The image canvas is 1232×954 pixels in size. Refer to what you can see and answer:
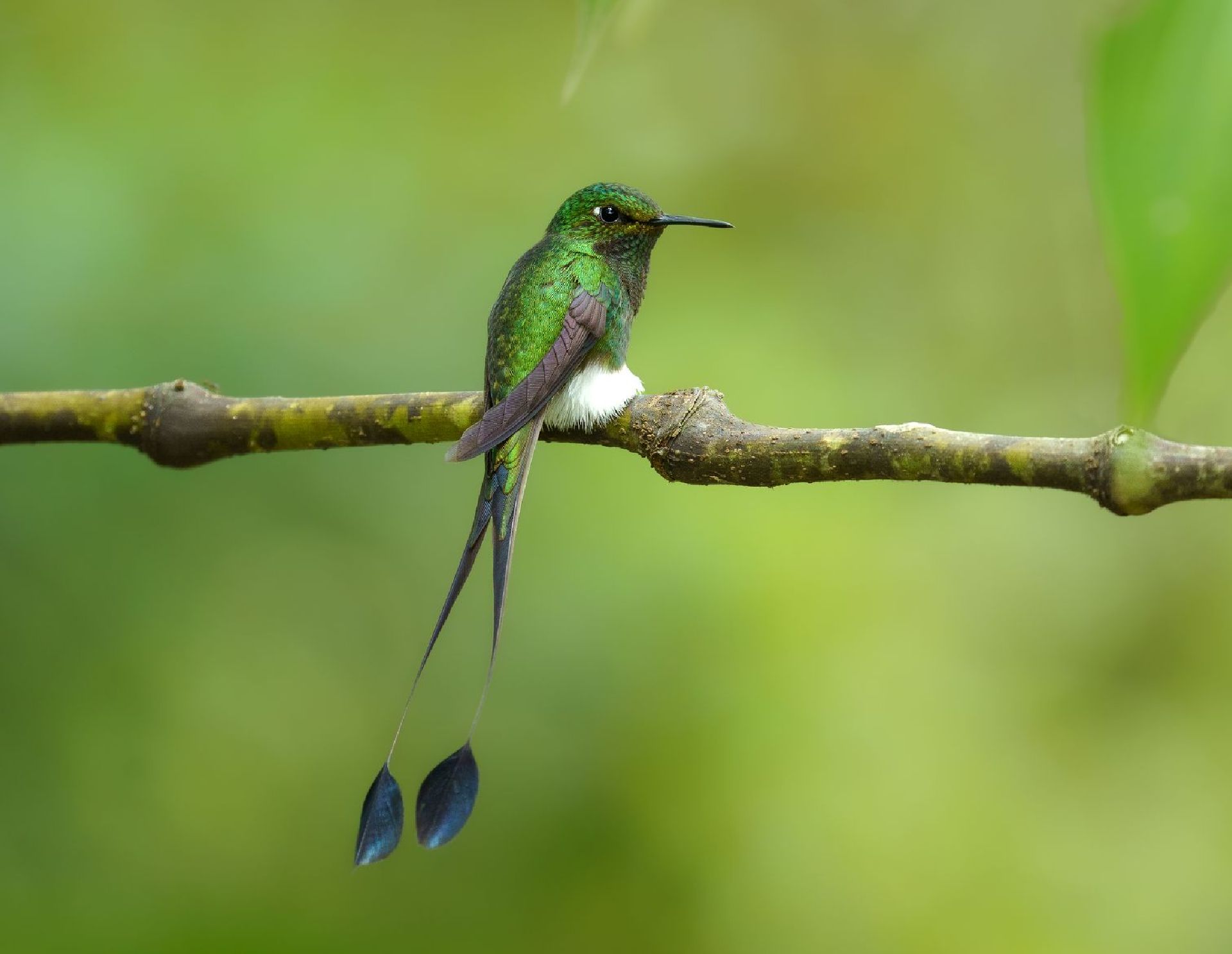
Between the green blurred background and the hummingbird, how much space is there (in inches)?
42.6

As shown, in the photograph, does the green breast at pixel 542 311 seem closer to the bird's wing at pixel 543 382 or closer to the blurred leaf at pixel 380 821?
the bird's wing at pixel 543 382

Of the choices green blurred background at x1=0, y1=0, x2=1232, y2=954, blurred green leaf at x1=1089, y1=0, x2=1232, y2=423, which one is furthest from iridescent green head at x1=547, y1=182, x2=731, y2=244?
blurred green leaf at x1=1089, y1=0, x2=1232, y2=423

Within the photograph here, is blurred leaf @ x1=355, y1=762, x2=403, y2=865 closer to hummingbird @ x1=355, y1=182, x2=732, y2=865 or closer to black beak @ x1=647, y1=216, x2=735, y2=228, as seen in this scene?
hummingbird @ x1=355, y1=182, x2=732, y2=865

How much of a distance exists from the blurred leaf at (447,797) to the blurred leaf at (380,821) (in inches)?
1.0

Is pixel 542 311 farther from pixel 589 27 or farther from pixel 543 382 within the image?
pixel 589 27

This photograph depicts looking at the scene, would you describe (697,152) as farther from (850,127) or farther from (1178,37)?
(1178,37)

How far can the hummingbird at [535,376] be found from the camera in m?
1.48

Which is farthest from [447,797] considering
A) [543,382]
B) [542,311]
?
[542,311]

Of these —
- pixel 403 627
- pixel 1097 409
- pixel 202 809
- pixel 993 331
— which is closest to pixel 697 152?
pixel 993 331

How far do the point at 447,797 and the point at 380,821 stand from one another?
9 cm

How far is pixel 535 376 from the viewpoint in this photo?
1850 mm

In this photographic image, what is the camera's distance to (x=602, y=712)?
10.2ft

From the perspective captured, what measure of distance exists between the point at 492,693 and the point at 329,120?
192cm

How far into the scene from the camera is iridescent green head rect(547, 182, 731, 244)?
2312mm
